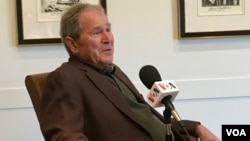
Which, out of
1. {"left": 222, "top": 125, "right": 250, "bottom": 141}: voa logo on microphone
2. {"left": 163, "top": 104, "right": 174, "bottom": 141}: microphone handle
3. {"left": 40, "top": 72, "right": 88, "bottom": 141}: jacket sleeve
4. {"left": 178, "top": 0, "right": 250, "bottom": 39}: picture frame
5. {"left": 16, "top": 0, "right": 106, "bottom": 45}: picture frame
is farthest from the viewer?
{"left": 178, "top": 0, "right": 250, "bottom": 39}: picture frame

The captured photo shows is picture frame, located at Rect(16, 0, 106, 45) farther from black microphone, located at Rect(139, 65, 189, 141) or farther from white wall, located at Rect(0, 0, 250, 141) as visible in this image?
black microphone, located at Rect(139, 65, 189, 141)

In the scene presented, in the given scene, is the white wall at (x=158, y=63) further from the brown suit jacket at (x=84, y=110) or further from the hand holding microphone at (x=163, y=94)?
the hand holding microphone at (x=163, y=94)

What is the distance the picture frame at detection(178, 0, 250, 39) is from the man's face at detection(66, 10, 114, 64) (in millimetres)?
787

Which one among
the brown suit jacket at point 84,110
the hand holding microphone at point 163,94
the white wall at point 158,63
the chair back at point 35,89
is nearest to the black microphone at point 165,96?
the hand holding microphone at point 163,94

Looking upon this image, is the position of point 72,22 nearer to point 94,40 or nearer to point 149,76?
point 94,40

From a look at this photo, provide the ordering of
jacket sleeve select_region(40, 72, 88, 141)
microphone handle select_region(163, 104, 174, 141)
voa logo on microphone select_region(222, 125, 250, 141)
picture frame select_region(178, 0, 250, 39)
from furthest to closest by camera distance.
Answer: picture frame select_region(178, 0, 250, 39)
voa logo on microphone select_region(222, 125, 250, 141)
jacket sleeve select_region(40, 72, 88, 141)
microphone handle select_region(163, 104, 174, 141)

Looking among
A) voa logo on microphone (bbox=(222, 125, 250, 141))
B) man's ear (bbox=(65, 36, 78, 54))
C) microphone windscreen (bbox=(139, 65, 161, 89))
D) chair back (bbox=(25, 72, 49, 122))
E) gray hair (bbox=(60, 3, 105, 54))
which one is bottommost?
voa logo on microphone (bbox=(222, 125, 250, 141))

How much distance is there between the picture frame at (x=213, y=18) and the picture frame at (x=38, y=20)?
20.0 inches

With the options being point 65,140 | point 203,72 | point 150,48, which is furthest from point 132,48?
point 65,140

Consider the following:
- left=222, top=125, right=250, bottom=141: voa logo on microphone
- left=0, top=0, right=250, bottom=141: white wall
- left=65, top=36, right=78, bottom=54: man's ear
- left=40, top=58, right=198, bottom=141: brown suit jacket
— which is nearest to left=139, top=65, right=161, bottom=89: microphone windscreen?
left=40, top=58, right=198, bottom=141: brown suit jacket

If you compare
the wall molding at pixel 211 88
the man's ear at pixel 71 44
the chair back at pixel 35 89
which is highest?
the man's ear at pixel 71 44

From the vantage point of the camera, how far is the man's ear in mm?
1849

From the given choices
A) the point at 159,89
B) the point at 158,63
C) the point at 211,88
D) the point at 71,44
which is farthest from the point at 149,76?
the point at 211,88

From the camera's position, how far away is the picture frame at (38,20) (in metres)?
2.42
